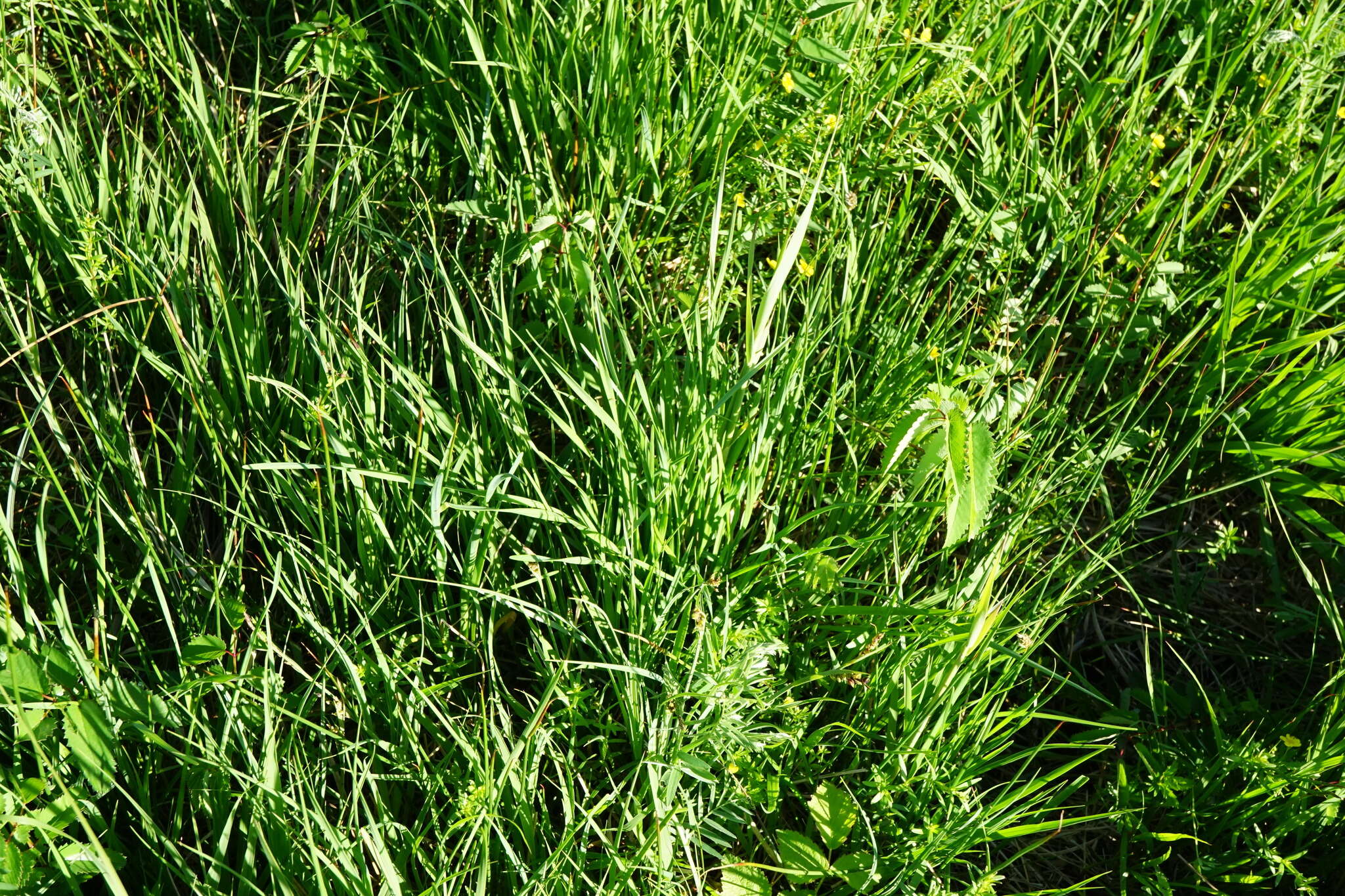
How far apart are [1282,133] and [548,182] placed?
1646 millimetres

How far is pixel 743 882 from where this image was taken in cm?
167

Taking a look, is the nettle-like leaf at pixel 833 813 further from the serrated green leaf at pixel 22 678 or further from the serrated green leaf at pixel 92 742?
the serrated green leaf at pixel 22 678

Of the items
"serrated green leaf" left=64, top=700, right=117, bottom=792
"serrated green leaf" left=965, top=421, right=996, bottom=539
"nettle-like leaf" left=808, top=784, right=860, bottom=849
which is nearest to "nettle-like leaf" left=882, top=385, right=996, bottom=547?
"serrated green leaf" left=965, top=421, right=996, bottom=539

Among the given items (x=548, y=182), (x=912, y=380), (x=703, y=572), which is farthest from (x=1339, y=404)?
(x=548, y=182)

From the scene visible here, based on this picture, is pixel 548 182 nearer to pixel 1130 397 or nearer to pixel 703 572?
pixel 703 572

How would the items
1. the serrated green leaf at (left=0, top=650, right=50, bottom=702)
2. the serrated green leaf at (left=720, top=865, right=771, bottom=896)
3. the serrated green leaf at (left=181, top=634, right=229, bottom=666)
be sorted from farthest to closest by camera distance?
the serrated green leaf at (left=720, top=865, right=771, bottom=896)
the serrated green leaf at (left=181, top=634, right=229, bottom=666)
the serrated green leaf at (left=0, top=650, right=50, bottom=702)

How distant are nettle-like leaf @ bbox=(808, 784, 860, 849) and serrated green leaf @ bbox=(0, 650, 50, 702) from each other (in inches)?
47.0

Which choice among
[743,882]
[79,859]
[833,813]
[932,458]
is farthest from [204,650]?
[932,458]

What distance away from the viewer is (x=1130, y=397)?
201 centimetres

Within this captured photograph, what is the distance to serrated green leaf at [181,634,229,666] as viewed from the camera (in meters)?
1.56

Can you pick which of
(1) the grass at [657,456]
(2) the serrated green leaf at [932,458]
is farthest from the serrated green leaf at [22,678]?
(2) the serrated green leaf at [932,458]

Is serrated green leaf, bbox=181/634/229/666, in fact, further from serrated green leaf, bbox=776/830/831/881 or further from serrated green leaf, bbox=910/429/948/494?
serrated green leaf, bbox=910/429/948/494

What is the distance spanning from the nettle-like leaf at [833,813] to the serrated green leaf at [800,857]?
0.03m

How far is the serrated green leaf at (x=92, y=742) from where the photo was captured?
145cm
